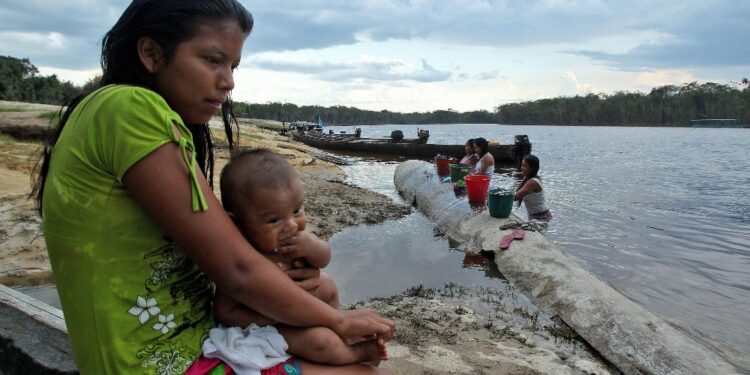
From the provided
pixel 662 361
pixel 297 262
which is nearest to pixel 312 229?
pixel 662 361

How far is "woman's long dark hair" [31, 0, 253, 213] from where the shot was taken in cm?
147

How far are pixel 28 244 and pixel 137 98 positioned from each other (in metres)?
7.30

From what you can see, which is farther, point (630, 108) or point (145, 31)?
point (630, 108)

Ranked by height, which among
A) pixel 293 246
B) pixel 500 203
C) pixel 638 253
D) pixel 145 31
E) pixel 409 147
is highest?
pixel 145 31

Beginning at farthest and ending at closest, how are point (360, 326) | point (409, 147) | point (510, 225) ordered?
1. point (409, 147)
2. point (510, 225)
3. point (360, 326)

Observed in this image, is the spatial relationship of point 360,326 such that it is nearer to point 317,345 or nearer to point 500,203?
point 317,345

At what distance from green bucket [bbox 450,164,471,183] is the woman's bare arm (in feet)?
37.7

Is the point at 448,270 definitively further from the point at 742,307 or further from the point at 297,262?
the point at 297,262

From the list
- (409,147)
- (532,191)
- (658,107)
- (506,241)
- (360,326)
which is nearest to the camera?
(360,326)

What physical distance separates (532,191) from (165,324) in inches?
394

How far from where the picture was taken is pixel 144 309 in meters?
1.43

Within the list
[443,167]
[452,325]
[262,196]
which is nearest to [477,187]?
[443,167]

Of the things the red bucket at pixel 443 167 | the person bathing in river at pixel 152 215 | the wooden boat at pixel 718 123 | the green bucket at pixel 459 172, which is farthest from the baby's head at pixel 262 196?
the wooden boat at pixel 718 123

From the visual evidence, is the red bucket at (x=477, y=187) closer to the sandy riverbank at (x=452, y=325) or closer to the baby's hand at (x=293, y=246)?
the sandy riverbank at (x=452, y=325)
